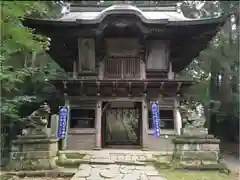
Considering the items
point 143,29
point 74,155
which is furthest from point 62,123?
point 143,29

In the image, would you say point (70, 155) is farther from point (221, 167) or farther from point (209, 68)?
point (209, 68)

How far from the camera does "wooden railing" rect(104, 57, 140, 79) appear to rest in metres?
11.1

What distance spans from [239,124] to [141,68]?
31.0 ft

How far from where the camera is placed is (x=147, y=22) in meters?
9.86

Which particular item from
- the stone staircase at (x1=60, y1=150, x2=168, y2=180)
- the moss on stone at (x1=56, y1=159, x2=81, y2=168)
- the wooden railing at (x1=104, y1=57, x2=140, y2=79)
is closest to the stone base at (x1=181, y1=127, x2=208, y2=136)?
the stone staircase at (x1=60, y1=150, x2=168, y2=180)

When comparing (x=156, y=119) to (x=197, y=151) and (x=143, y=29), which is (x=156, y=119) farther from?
(x=143, y=29)

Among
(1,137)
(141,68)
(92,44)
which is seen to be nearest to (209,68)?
(141,68)

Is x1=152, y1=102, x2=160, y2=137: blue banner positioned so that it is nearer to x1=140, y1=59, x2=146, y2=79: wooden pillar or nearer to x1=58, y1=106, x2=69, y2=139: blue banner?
x1=140, y1=59, x2=146, y2=79: wooden pillar

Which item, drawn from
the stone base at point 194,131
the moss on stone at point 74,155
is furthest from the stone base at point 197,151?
the moss on stone at point 74,155

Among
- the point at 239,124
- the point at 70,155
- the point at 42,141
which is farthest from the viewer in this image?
the point at 239,124

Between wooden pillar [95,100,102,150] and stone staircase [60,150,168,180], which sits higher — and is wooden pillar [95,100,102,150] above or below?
above

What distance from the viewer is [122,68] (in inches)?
438

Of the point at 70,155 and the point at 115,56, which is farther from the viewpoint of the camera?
the point at 115,56

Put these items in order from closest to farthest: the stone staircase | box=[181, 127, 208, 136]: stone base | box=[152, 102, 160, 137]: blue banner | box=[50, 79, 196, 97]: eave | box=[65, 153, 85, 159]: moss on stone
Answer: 1. the stone staircase
2. box=[181, 127, 208, 136]: stone base
3. box=[65, 153, 85, 159]: moss on stone
4. box=[152, 102, 160, 137]: blue banner
5. box=[50, 79, 196, 97]: eave
